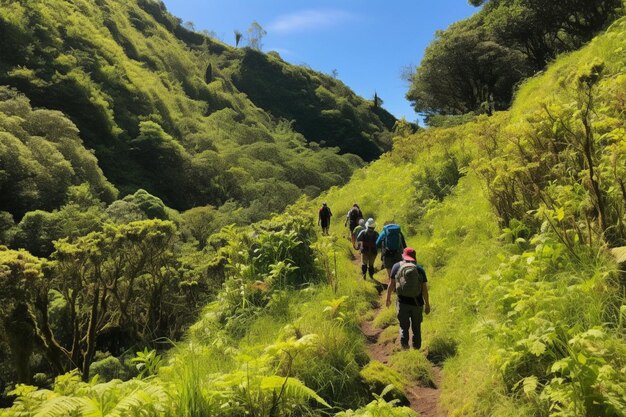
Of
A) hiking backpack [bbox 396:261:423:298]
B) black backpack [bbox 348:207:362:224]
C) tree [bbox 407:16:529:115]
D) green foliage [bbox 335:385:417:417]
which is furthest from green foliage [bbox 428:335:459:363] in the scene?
tree [bbox 407:16:529:115]

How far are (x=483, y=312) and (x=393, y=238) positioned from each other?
288cm

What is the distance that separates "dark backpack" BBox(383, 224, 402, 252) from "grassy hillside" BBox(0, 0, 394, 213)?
109 ft

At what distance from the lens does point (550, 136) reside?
21.7ft

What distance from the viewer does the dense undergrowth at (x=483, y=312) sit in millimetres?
3508

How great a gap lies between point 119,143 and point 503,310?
2430 inches

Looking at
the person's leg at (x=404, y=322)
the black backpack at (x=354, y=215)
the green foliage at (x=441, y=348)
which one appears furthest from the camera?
the black backpack at (x=354, y=215)

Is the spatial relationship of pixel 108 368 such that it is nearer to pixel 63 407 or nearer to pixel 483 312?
pixel 483 312

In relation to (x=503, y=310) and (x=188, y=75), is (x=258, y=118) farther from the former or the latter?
(x=503, y=310)

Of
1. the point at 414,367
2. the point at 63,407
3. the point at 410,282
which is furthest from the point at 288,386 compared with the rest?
the point at 410,282

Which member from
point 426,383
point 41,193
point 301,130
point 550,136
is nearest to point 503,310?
point 426,383

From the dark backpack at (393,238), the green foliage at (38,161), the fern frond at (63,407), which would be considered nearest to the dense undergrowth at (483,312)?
the fern frond at (63,407)

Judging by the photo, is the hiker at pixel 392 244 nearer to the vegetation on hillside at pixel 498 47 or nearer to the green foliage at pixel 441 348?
the green foliage at pixel 441 348

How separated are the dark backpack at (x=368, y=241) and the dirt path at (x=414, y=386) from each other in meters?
1.16

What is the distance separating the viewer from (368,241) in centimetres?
982
